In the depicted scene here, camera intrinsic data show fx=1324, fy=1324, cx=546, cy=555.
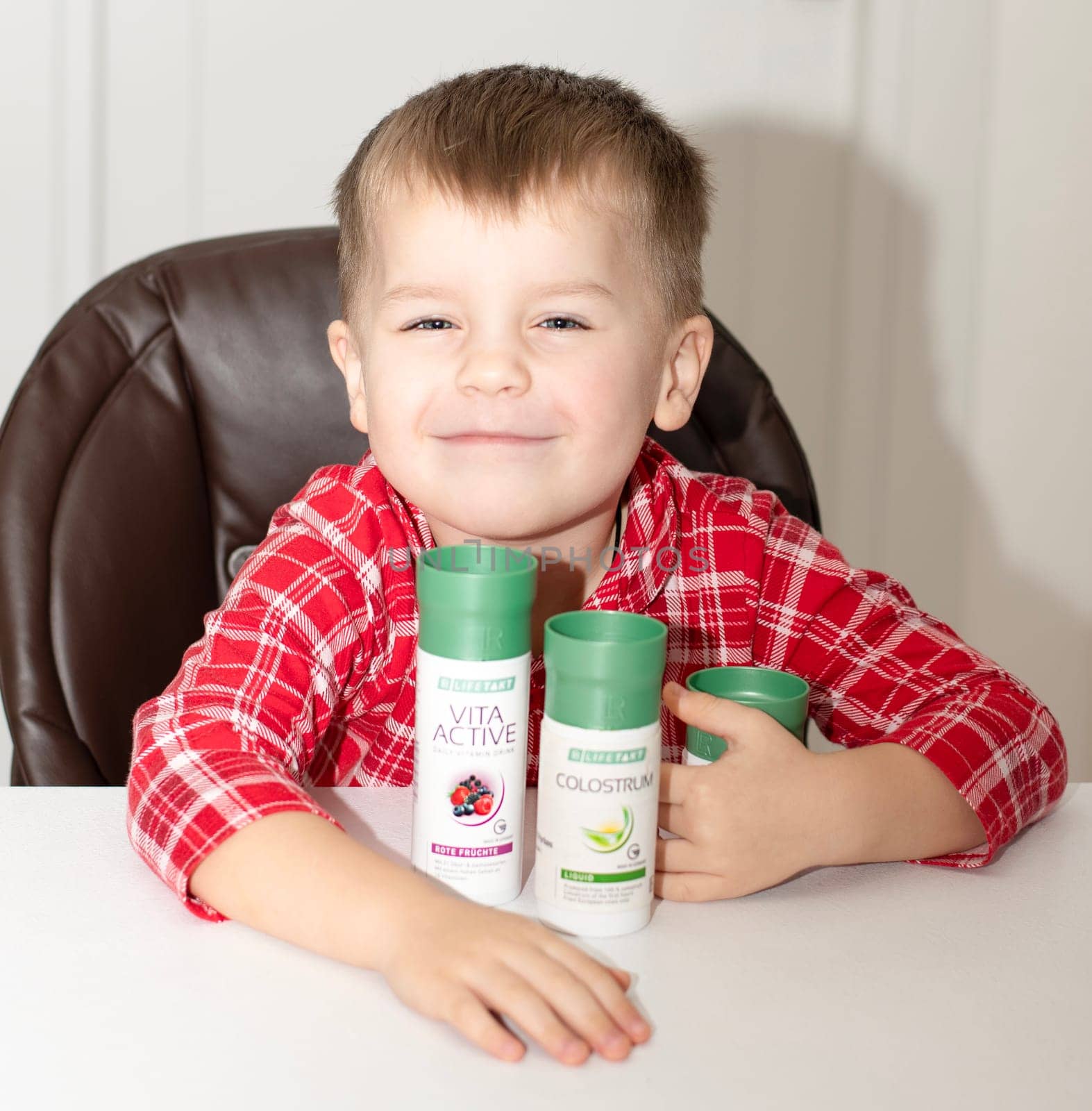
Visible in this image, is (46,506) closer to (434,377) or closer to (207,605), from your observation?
(207,605)

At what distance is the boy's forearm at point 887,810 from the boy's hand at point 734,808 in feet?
0.06

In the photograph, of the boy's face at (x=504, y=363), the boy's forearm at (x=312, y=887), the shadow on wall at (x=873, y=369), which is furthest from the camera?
the shadow on wall at (x=873, y=369)

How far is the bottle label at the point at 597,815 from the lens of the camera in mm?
708

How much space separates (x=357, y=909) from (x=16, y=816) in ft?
0.96

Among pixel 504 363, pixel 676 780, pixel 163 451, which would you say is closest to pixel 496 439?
pixel 504 363

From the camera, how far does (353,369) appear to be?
1.16 metres

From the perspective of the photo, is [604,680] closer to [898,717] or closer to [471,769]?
[471,769]

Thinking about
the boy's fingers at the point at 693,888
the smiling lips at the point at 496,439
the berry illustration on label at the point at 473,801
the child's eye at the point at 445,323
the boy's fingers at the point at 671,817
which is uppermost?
the child's eye at the point at 445,323

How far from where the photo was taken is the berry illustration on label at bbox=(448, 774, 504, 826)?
74 centimetres

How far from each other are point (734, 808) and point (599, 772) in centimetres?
14

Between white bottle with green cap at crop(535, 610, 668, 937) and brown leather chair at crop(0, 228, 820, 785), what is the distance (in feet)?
1.98

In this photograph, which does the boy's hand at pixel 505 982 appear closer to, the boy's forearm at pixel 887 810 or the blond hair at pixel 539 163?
the boy's forearm at pixel 887 810

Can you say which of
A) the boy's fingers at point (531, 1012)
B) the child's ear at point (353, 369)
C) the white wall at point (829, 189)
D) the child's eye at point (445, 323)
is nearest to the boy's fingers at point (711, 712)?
the boy's fingers at point (531, 1012)

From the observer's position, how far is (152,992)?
665 millimetres
